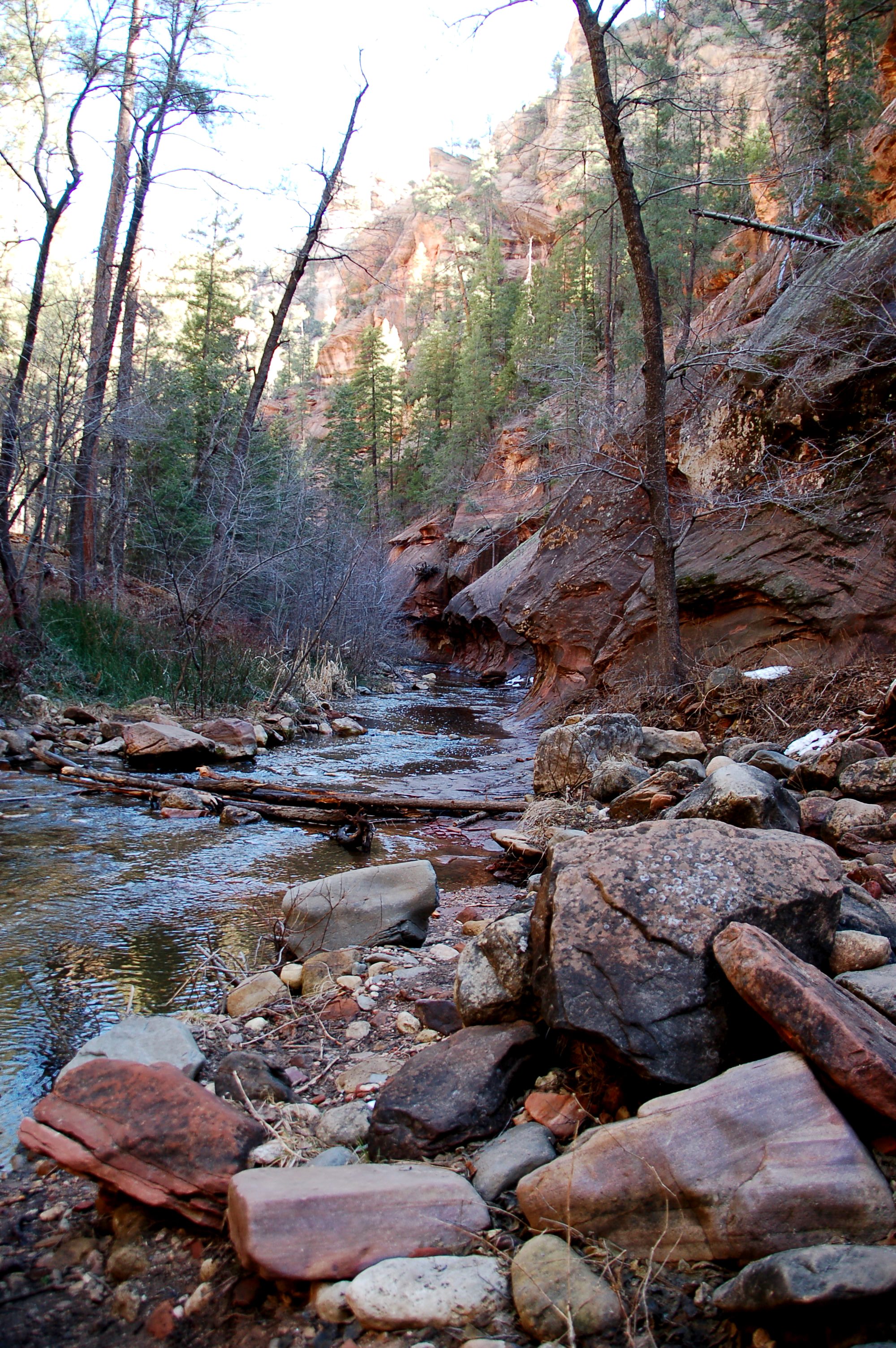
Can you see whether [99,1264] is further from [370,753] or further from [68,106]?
[68,106]

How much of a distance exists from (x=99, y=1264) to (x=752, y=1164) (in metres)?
1.44

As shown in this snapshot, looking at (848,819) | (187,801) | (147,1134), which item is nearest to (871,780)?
(848,819)

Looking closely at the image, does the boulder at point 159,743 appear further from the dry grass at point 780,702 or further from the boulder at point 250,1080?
the boulder at point 250,1080

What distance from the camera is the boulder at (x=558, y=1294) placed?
1479 mm

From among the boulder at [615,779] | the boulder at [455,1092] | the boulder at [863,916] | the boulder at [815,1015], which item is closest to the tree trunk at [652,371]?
the boulder at [615,779]

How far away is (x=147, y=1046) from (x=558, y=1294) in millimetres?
1501

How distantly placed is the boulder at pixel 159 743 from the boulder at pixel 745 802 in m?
5.30

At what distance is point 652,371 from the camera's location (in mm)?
8258

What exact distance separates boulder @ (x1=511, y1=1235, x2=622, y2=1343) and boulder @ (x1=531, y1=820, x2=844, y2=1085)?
462 mm

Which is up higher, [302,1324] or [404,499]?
[404,499]

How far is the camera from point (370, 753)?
31.4ft

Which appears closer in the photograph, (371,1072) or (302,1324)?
(302,1324)

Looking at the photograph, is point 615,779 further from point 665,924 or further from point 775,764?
point 665,924

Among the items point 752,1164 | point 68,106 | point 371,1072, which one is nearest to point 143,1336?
point 371,1072
